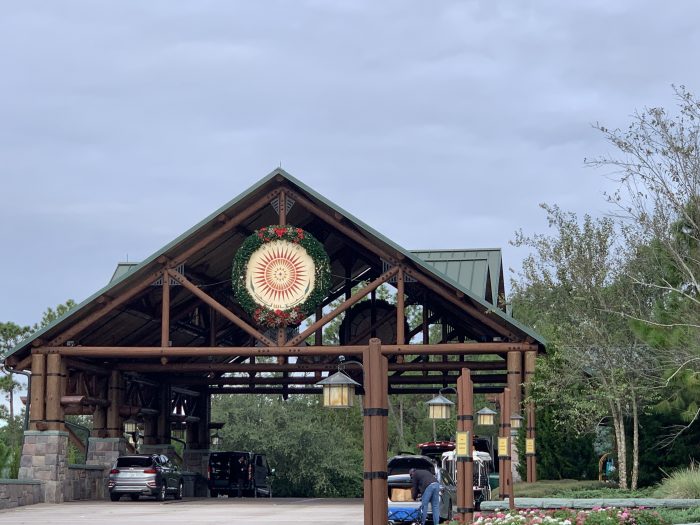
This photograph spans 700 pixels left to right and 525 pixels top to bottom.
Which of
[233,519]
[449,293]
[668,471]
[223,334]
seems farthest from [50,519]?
[223,334]

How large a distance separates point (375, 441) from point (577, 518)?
5.59 meters

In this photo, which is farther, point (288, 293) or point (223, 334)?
point (223, 334)

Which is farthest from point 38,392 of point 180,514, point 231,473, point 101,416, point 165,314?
point 231,473

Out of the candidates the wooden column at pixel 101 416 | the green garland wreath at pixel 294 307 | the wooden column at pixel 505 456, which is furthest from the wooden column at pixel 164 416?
the wooden column at pixel 505 456

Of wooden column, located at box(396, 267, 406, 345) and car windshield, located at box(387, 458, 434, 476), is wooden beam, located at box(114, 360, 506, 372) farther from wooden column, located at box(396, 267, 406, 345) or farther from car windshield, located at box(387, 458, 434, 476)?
car windshield, located at box(387, 458, 434, 476)

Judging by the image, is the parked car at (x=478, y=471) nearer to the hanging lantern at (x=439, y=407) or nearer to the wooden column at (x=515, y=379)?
the wooden column at (x=515, y=379)

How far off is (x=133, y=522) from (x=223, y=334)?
Answer: 915 inches

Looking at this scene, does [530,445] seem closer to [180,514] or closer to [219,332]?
[180,514]

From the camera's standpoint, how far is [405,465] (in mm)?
31672

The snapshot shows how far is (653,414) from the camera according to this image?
36.2 m

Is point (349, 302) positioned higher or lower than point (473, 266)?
lower

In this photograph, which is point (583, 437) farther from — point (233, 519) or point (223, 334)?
point (223, 334)

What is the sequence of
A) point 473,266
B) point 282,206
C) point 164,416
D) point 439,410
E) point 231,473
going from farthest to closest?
point 231,473 → point 164,416 → point 473,266 → point 282,206 → point 439,410

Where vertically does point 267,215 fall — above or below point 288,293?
above
